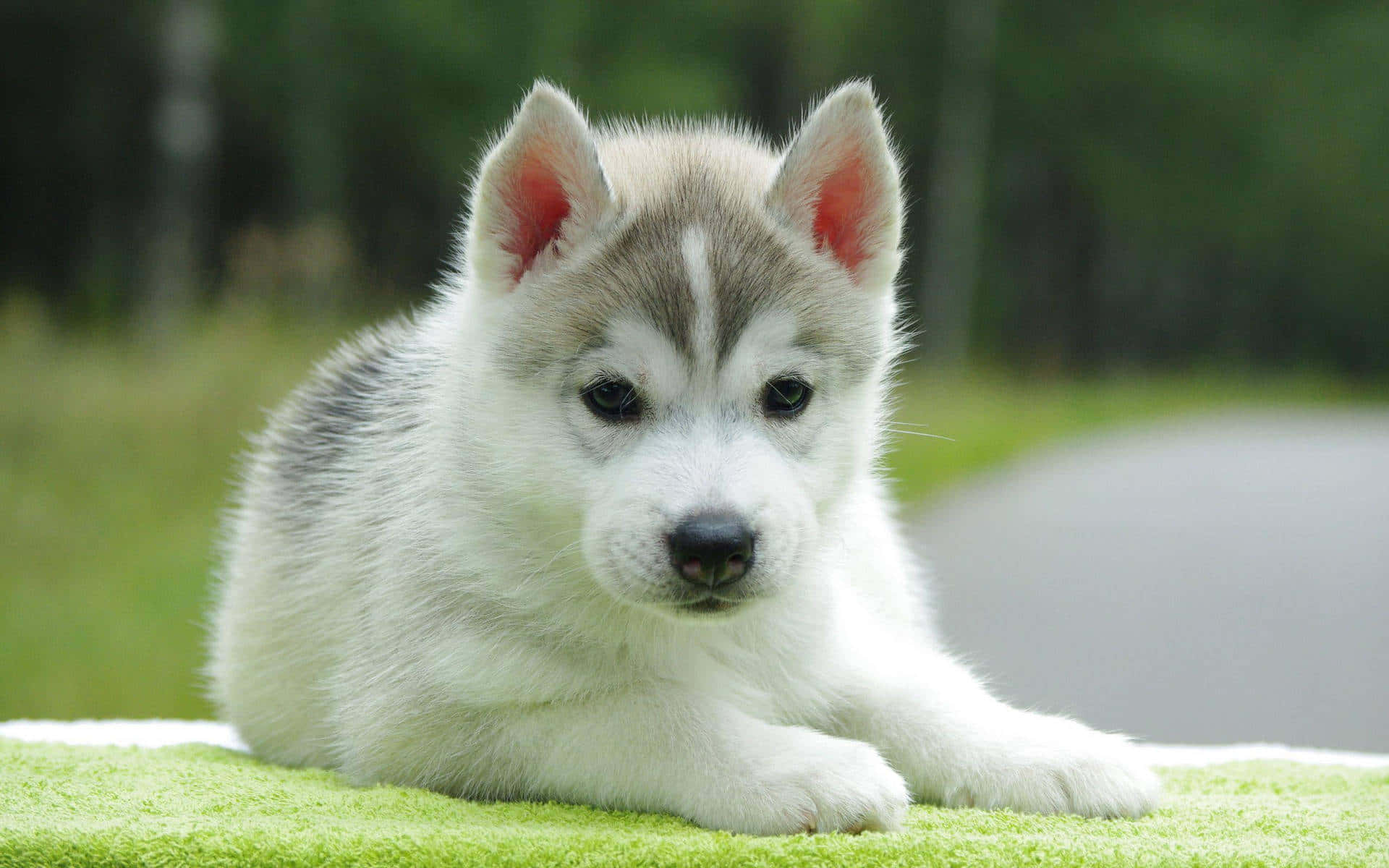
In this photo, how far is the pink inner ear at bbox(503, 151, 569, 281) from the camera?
3045mm

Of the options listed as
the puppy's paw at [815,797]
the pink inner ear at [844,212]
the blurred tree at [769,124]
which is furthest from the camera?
the blurred tree at [769,124]

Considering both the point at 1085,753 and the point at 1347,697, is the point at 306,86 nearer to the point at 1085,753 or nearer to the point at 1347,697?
the point at 1347,697

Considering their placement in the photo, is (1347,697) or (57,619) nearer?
(57,619)

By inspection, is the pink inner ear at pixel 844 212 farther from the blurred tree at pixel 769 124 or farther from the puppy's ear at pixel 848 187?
the blurred tree at pixel 769 124

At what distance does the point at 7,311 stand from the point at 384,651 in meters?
8.58

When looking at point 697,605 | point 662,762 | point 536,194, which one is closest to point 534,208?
point 536,194

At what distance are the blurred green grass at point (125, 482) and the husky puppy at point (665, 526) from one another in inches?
31.5

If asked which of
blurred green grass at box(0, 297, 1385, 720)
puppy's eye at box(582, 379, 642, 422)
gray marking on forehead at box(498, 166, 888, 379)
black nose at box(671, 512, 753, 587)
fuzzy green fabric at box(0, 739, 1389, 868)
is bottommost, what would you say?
blurred green grass at box(0, 297, 1385, 720)

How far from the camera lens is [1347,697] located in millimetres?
7387

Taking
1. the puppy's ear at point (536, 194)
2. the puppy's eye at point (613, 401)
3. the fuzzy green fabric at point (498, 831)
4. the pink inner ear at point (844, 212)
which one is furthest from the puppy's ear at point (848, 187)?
the fuzzy green fabric at point (498, 831)

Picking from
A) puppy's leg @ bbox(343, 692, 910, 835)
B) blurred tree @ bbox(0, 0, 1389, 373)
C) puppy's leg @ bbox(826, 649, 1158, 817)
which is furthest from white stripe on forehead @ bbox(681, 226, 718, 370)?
blurred tree @ bbox(0, 0, 1389, 373)

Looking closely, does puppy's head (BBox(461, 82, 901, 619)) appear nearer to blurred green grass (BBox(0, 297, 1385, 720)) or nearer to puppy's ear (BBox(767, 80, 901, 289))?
puppy's ear (BBox(767, 80, 901, 289))

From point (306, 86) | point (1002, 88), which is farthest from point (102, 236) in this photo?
point (1002, 88)

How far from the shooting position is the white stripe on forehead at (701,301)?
9.18 ft
